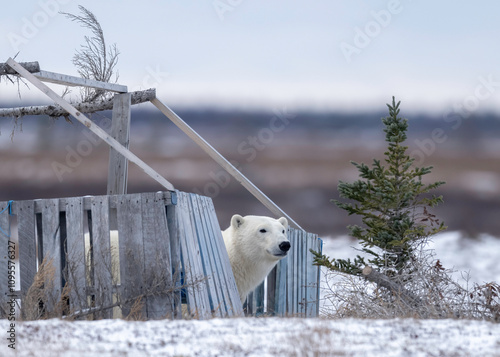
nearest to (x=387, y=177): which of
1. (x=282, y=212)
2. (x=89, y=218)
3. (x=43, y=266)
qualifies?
(x=282, y=212)

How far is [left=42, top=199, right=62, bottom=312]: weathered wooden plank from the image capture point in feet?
23.5

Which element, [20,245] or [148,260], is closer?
[148,260]

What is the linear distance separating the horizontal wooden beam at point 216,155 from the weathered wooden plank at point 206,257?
66.4 inches

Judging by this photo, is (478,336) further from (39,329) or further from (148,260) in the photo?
(148,260)

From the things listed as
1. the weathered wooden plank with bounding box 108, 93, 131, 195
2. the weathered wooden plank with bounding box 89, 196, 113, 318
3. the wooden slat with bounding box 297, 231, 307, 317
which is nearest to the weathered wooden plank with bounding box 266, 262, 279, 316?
the wooden slat with bounding box 297, 231, 307, 317

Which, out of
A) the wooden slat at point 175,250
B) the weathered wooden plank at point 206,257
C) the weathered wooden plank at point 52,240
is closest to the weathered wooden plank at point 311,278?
the weathered wooden plank at point 206,257

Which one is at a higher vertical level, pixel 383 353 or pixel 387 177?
pixel 387 177

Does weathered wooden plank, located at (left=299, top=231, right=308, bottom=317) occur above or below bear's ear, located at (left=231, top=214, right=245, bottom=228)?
below

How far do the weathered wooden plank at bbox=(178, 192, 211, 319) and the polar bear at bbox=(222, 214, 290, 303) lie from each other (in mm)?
1538

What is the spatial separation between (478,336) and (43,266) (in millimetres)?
4929

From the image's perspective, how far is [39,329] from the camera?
4457 mm

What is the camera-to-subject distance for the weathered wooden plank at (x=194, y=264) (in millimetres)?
6891

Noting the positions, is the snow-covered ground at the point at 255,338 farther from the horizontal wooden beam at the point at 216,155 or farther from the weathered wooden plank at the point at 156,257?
the horizontal wooden beam at the point at 216,155

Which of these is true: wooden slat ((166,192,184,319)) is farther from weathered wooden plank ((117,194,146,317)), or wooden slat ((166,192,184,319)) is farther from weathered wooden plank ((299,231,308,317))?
weathered wooden plank ((299,231,308,317))
